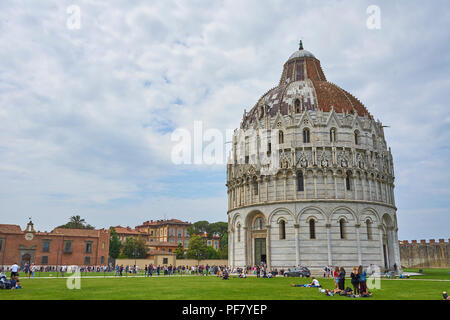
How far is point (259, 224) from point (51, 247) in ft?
131

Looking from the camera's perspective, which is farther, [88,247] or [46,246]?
[88,247]

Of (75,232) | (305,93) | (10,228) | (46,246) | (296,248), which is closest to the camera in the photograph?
(296,248)

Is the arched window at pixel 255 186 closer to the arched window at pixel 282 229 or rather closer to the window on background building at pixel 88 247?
the arched window at pixel 282 229

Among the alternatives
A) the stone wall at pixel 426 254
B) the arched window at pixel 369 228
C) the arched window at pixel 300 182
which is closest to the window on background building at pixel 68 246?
the arched window at pixel 300 182

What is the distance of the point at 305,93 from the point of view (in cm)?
4838

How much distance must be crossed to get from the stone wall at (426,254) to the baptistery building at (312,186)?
38.4 metres

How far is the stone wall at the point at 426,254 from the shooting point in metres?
74.6

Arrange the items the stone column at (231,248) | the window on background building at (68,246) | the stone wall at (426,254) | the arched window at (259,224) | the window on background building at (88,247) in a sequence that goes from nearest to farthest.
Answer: the arched window at (259,224) < the stone column at (231,248) < the window on background building at (68,246) < the window on background building at (88,247) < the stone wall at (426,254)

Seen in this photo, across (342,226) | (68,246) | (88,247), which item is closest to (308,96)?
(342,226)

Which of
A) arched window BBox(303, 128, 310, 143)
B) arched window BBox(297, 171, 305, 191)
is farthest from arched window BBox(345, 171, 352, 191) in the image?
arched window BBox(303, 128, 310, 143)

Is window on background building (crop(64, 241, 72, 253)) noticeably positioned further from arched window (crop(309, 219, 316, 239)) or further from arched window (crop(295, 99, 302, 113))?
arched window (crop(295, 99, 302, 113))

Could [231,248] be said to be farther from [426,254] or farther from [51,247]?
[426,254]
